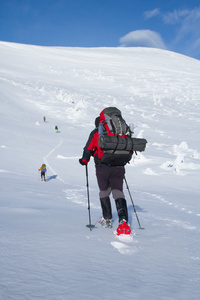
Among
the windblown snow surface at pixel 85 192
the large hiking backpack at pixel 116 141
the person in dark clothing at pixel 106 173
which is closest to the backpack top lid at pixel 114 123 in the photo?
the large hiking backpack at pixel 116 141

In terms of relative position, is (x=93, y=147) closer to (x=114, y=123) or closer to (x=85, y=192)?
(x=114, y=123)

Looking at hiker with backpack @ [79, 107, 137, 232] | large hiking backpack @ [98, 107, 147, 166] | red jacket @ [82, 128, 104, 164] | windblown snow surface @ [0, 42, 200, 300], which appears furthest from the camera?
red jacket @ [82, 128, 104, 164]

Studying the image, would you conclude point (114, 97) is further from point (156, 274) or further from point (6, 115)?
point (156, 274)

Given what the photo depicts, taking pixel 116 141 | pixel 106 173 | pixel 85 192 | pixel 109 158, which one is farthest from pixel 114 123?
pixel 85 192

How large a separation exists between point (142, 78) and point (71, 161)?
157ft

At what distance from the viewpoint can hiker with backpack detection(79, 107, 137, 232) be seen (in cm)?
370

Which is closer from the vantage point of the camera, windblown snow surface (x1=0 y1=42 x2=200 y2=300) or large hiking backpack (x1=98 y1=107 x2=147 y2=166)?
windblown snow surface (x1=0 y1=42 x2=200 y2=300)

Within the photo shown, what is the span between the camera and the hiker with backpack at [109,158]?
3697 millimetres

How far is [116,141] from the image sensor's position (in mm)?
3545

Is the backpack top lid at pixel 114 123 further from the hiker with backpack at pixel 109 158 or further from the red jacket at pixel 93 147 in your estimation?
the red jacket at pixel 93 147

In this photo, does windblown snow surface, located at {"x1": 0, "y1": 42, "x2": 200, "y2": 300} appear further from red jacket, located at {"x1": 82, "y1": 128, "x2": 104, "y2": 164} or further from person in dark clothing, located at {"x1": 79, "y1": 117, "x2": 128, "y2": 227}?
red jacket, located at {"x1": 82, "y1": 128, "x2": 104, "y2": 164}

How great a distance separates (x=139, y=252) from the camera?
2.94 metres

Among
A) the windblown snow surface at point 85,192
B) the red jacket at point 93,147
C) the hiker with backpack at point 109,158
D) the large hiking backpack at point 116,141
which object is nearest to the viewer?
the windblown snow surface at point 85,192

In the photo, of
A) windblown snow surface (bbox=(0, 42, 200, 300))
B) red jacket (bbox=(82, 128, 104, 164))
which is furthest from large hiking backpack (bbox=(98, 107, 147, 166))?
windblown snow surface (bbox=(0, 42, 200, 300))
